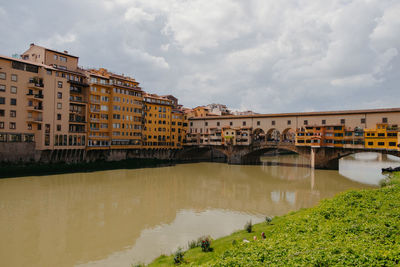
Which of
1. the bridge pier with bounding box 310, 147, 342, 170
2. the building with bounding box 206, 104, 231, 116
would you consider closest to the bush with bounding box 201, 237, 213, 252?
the bridge pier with bounding box 310, 147, 342, 170

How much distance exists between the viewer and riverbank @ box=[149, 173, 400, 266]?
779 centimetres

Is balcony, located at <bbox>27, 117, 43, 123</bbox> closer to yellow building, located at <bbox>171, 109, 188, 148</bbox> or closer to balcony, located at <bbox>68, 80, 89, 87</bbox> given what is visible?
balcony, located at <bbox>68, 80, 89, 87</bbox>

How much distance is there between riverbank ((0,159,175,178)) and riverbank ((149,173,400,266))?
34.2 meters

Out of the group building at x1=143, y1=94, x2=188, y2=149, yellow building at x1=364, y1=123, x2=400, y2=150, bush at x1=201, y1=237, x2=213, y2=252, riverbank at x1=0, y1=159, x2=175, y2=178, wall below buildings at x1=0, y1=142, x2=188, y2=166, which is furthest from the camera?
building at x1=143, y1=94, x2=188, y2=149

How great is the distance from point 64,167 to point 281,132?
1715 inches

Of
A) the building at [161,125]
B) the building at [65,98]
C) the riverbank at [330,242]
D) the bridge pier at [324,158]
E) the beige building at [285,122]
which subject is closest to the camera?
the riverbank at [330,242]

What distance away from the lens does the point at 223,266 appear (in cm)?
800

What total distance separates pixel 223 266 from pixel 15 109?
144ft

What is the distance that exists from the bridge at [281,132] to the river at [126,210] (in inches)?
313

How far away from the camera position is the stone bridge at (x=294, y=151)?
4831cm

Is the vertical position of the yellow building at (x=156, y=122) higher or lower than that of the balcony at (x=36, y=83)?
lower

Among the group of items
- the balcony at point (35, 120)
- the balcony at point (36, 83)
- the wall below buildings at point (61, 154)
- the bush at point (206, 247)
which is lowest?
the bush at point (206, 247)

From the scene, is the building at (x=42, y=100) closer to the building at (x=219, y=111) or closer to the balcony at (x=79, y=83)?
the balcony at (x=79, y=83)

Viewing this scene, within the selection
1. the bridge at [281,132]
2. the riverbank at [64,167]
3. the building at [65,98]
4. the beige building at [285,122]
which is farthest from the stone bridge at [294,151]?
the building at [65,98]
